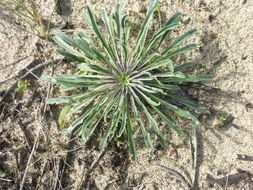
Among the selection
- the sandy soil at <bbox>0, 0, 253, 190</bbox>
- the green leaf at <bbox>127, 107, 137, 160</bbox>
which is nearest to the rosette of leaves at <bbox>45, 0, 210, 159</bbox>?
the green leaf at <bbox>127, 107, 137, 160</bbox>

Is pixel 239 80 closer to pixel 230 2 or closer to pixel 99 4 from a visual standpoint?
pixel 230 2

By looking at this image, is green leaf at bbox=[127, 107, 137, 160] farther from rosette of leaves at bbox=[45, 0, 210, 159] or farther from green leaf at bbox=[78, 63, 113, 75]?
green leaf at bbox=[78, 63, 113, 75]

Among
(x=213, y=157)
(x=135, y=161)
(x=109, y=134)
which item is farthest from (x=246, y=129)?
(x=109, y=134)

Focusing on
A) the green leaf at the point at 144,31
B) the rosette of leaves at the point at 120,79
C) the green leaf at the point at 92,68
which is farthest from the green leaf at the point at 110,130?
the green leaf at the point at 144,31

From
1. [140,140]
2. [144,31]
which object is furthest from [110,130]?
[144,31]

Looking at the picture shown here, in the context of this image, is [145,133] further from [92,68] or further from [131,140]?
[92,68]

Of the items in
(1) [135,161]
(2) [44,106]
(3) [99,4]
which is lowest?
(1) [135,161]

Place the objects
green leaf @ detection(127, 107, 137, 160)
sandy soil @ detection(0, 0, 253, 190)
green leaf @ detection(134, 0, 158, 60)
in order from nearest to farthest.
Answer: green leaf @ detection(134, 0, 158, 60) < green leaf @ detection(127, 107, 137, 160) < sandy soil @ detection(0, 0, 253, 190)

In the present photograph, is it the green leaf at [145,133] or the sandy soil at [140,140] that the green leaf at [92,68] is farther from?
the sandy soil at [140,140]
